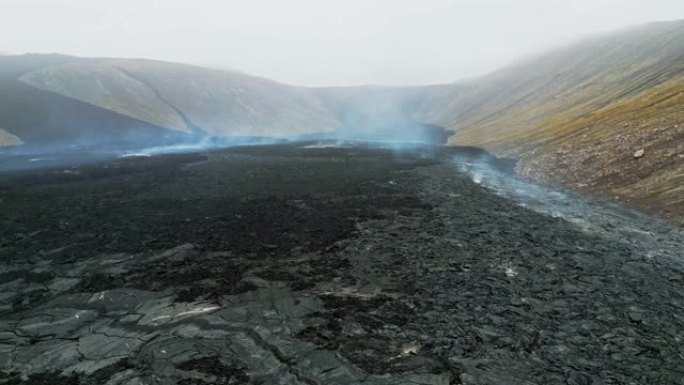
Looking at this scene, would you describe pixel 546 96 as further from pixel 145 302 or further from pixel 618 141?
pixel 145 302

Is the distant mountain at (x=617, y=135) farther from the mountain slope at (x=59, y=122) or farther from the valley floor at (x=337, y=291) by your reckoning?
the mountain slope at (x=59, y=122)

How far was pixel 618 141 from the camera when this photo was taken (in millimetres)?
74750

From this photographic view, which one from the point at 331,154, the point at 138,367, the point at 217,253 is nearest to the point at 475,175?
the point at 331,154

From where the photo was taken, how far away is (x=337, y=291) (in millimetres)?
31609

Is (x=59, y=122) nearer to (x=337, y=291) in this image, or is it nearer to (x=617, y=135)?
(x=617, y=135)

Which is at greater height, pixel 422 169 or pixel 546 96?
pixel 546 96

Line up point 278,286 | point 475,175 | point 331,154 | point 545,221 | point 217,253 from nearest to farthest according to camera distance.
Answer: point 278,286
point 217,253
point 545,221
point 475,175
point 331,154

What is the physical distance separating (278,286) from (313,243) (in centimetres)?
1012

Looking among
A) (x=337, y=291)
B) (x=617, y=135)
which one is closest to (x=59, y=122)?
(x=617, y=135)

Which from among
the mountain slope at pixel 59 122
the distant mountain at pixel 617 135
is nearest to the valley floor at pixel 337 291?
the distant mountain at pixel 617 135

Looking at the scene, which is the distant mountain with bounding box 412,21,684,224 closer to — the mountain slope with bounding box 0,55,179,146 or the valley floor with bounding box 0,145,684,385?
the valley floor with bounding box 0,145,684,385

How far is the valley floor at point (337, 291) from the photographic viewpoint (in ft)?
74.6

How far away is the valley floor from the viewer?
22.8 metres

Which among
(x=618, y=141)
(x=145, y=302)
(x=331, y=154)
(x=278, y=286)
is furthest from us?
(x=331, y=154)
